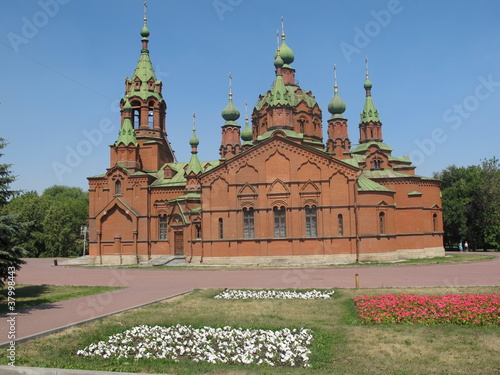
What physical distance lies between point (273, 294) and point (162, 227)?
1219 inches

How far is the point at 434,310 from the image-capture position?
45.5 ft

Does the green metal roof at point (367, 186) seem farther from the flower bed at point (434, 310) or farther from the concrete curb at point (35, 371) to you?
the concrete curb at point (35, 371)

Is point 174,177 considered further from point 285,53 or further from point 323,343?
point 323,343

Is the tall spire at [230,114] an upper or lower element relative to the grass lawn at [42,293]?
upper

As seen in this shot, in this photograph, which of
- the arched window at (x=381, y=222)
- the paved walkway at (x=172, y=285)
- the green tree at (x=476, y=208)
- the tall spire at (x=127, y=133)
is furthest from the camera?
the green tree at (x=476, y=208)

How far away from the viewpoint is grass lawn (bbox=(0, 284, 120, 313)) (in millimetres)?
18406

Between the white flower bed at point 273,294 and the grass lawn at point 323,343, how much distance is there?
2.14 m

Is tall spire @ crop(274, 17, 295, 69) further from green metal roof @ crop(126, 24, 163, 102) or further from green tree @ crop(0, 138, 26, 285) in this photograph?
green tree @ crop(0, 138, 26, 285)

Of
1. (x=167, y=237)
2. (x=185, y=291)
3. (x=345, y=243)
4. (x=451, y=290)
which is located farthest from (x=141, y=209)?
(x=451, y=290)

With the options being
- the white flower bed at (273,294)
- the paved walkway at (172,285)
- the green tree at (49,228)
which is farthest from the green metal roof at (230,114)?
the white flower bed at (273,294)

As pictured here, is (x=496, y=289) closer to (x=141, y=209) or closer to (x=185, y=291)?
(x=185, y=291)

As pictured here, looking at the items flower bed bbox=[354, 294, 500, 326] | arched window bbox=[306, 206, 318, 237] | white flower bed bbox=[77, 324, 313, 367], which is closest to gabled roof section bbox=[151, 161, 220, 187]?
arched window bbox=[306, 206, 318, 237]

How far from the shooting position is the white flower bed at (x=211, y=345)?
1005cm

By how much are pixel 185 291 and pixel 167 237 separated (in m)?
27.3
